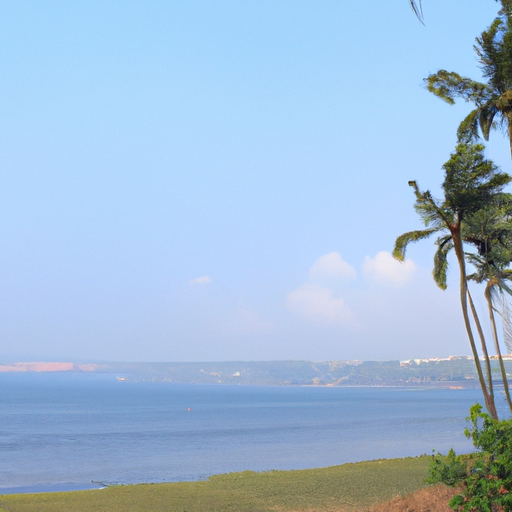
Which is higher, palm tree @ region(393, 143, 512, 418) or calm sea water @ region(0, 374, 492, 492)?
palm tree @ region(393, 143, 512, 418)

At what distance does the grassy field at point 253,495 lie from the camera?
2103 cm

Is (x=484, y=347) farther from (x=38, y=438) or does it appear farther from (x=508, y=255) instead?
(x=38, y=438)

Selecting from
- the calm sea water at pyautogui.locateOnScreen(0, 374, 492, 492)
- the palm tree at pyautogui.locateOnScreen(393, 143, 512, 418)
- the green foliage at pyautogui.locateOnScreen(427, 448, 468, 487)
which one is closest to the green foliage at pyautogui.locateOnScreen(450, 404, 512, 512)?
the green foliage at pyautogui.locateOnScreen(427, 448, 468, 487)

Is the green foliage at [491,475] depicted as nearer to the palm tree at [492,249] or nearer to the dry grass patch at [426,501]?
the dry grass patch at [426,501]

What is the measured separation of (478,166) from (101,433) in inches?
2911

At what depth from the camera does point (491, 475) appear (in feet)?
43.0

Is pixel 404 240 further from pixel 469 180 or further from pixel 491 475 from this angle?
pixel 491 475

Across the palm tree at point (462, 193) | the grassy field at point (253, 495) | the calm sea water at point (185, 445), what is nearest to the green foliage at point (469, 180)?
the palm tree at point (462, 193)

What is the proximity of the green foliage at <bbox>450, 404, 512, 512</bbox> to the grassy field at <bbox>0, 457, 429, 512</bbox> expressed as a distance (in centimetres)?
676

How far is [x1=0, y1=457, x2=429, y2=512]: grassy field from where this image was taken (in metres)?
21.0

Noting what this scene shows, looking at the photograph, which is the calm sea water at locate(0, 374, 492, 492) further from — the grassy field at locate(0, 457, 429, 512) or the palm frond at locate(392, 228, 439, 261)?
the palm frond at locate(392, 228, 439, 261)

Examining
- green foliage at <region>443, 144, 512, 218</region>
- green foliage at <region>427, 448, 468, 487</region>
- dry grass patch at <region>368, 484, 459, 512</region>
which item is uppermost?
green foliage at <region>443, 144, 512, 218</region>

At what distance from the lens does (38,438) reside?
7688cm

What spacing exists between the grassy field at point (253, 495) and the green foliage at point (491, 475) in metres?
6.76
